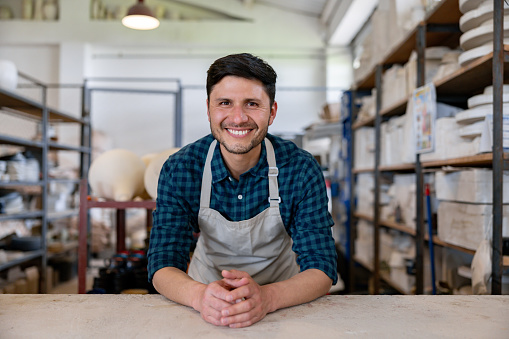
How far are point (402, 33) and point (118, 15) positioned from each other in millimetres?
6679

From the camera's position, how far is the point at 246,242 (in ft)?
5.57

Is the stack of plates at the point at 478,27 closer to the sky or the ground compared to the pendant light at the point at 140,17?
closer to the ground

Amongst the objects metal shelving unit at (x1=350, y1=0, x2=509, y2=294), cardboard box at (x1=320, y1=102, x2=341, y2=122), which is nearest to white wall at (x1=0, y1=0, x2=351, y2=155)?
cardboard box at (x1=320, y1=102, x2=341, y2=122)

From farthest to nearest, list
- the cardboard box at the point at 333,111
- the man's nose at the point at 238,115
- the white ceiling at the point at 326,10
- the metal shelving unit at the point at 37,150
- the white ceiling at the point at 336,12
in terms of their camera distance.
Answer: the white ceiling at the point at 326,10 → the white ceiling at the point at 336,12 → the cardboard box at the point at 333,111 → the metal shelving unit at the point at 37,150 → the man's nose at the point at 238,115

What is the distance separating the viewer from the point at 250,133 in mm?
1535

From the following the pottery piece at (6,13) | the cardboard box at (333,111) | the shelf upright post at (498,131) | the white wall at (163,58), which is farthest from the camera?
the pottery piece at (6,13)

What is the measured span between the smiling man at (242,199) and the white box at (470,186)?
92 cm

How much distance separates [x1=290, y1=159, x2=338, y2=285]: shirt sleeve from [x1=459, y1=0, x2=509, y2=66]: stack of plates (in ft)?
3.35

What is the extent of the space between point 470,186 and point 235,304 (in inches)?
59.0

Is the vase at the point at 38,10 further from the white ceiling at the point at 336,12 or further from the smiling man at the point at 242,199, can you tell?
the smiling man at the point at 242,199

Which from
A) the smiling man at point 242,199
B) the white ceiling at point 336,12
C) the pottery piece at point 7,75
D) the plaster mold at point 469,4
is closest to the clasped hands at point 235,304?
the smiling man at point 242,199

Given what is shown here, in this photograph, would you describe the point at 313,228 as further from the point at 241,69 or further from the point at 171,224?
the point at 241,69

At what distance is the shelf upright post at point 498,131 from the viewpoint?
1.83 meters

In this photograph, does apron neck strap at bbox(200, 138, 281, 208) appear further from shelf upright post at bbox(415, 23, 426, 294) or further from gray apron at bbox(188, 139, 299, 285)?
shelf upright post at bbox(415, 23, 426, 294)
